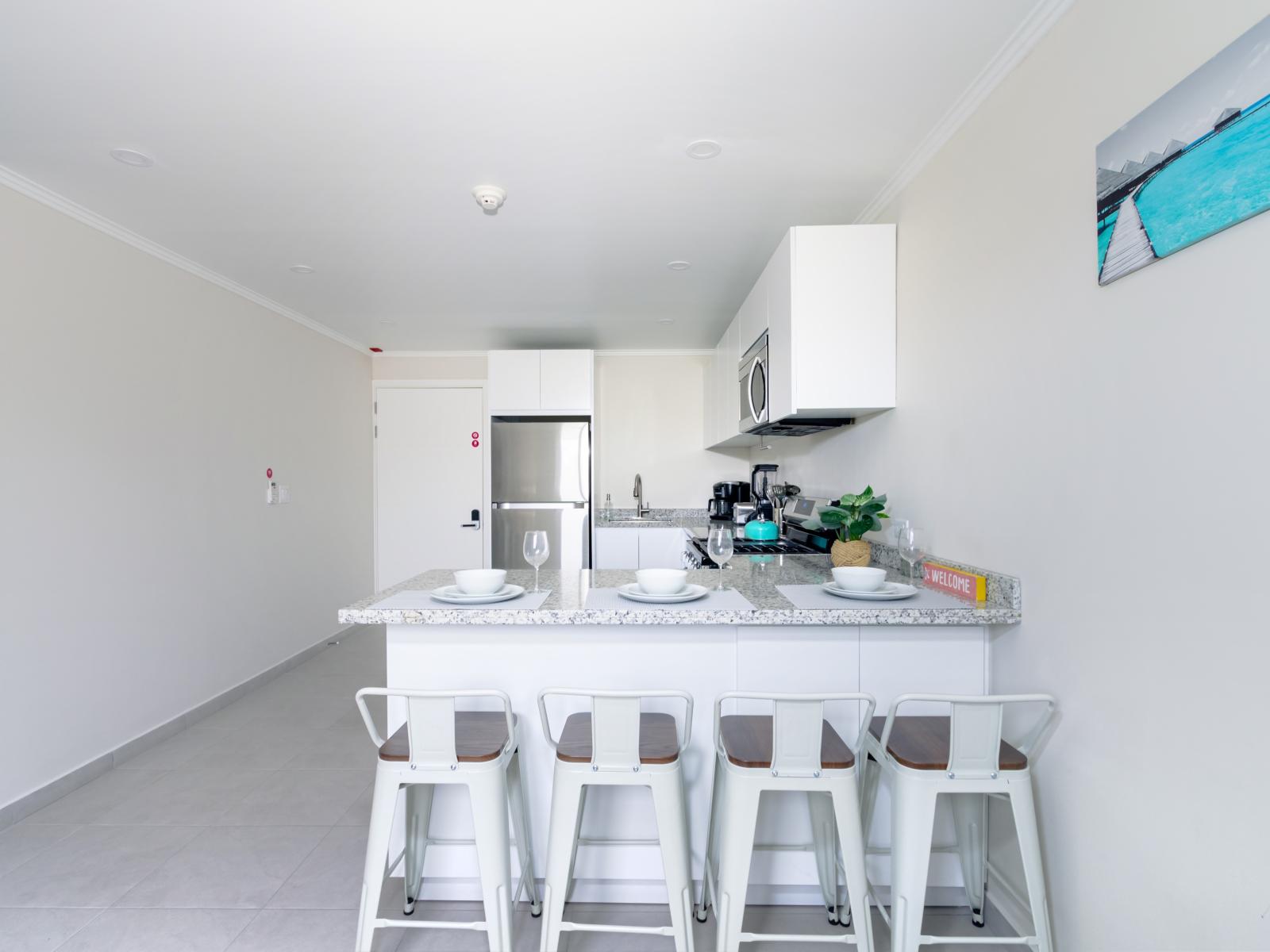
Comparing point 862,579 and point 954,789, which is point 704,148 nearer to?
point 862,579

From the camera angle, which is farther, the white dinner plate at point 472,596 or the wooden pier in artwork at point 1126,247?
the white dinner plate at point 472,596

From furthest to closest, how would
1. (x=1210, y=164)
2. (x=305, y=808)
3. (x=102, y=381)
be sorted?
1. (x=102, y=381)
2. (x=305, y=808)
3. (x=1210, y=164)

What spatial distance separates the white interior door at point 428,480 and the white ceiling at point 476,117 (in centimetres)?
206

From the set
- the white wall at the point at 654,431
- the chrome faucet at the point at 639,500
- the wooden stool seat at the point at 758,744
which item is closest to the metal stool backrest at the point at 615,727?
the wooden stool seat at the point at 758,744

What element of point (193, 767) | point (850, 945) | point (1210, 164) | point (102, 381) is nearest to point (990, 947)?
point (850, 945)

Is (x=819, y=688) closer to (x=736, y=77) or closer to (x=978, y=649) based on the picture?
(x=978, y=649)

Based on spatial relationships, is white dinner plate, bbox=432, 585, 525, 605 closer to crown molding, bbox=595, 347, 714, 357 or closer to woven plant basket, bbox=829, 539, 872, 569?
woven plant basket, bbox=829, 539, 872, 569

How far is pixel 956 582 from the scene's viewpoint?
188 centimetres

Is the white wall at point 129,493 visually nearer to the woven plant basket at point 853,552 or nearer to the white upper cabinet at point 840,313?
the white upper cabinet at point 840,313

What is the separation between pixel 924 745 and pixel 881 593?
450 mm

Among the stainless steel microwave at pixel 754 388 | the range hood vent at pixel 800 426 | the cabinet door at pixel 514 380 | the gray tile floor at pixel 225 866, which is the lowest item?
Result: the gray tile floor at pixel 225 866

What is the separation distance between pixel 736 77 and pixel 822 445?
2.10 metres

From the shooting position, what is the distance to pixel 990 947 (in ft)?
5.49

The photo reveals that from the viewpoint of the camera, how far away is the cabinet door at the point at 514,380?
15.4ft
